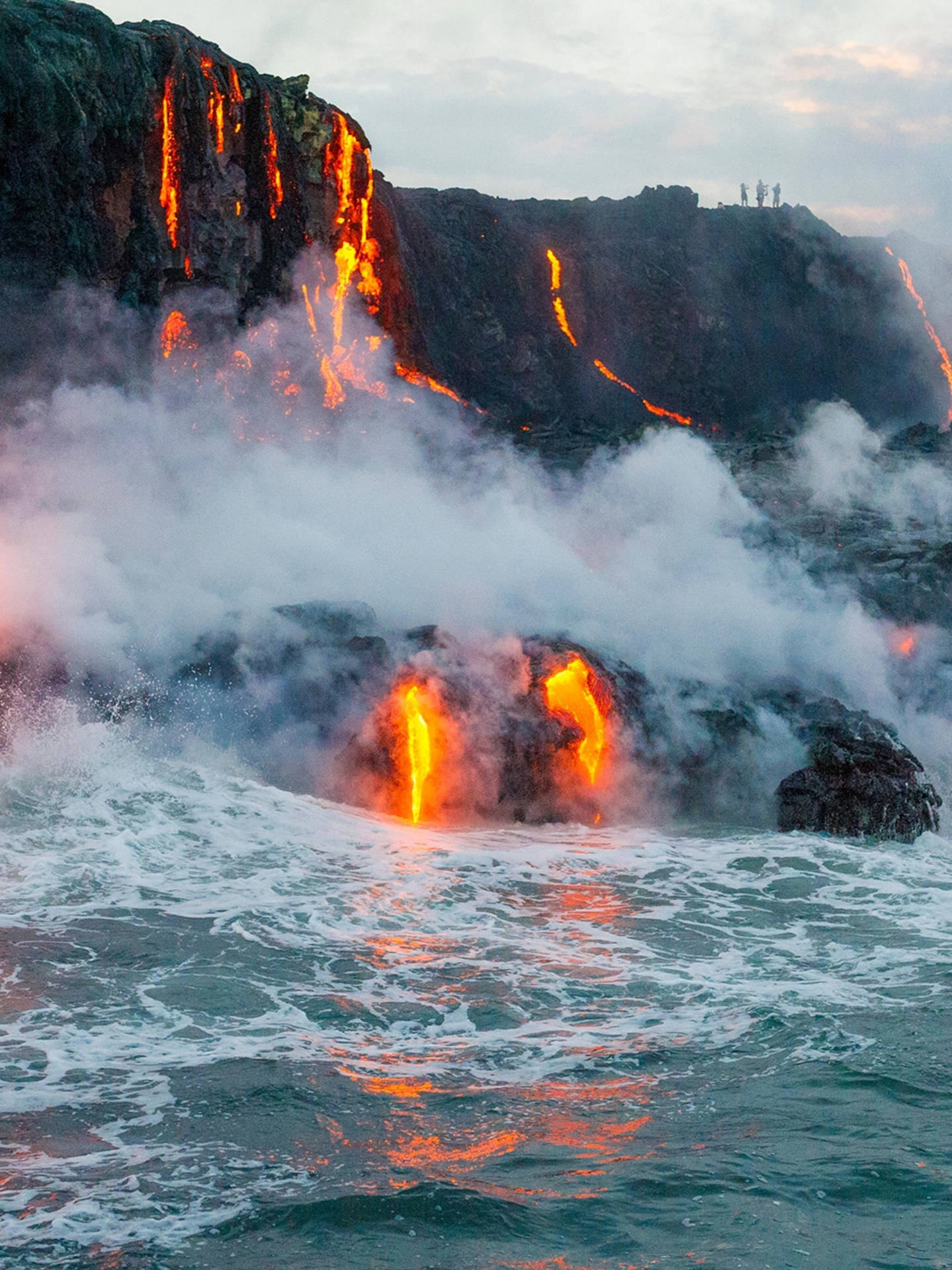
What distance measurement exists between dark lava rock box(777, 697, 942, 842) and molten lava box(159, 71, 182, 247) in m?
21.9

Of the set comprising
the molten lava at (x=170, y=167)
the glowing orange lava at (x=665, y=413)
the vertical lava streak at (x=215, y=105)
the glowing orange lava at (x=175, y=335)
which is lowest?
the glowing orange lava at (x=175, y=335)

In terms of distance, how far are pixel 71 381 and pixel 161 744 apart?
47.4 feet

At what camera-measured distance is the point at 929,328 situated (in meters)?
69.0

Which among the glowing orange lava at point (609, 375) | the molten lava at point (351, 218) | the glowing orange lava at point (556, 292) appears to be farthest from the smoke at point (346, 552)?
the glowing orange lava at point (609, 375)

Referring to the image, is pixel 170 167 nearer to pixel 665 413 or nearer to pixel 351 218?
pixel 351 218

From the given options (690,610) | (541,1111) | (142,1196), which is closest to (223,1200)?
(142,1196)

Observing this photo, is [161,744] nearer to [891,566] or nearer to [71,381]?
[71,381]

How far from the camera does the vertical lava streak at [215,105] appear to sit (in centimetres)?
3603

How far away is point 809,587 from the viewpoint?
3569 centimetres

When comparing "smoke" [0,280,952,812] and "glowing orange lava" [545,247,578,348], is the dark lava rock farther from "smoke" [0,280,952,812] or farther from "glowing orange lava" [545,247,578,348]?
"glowing orange lava" [545,247,578,348]

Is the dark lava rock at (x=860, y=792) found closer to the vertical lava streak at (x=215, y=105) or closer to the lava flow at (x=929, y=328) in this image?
the vertical lava streak at (x=215, y=105)

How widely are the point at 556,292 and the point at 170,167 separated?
28438 millimetres

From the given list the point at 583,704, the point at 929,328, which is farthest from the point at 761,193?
the point at 583,704

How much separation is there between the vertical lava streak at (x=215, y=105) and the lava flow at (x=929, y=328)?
4148cm
